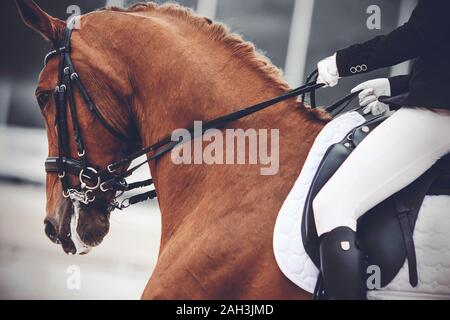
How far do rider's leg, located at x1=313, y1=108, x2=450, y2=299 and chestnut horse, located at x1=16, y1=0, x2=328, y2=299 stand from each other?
17cm

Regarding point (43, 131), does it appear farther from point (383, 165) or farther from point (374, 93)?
point (383, 165)

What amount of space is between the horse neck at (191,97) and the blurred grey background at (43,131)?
232 centimetres

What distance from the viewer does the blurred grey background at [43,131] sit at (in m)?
4.49

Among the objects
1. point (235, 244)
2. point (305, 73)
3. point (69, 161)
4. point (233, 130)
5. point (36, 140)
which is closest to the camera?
point (235, 244)

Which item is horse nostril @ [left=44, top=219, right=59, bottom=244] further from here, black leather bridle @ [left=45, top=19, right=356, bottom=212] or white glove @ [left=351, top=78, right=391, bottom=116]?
white glove @ [left=351, top=78, right=391, bottom=116]

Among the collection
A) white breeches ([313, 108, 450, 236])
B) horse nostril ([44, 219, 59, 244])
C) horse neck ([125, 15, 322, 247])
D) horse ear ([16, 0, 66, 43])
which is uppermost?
horse ear ([16, 0, 66, 43])

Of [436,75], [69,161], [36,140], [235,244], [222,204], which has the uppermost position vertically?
[36,140]

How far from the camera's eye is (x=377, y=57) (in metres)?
1.87

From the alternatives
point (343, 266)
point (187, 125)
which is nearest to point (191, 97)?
point (187, 125)

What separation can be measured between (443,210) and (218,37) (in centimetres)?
96

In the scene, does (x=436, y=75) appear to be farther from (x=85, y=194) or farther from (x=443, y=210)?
(x=85, y=194)

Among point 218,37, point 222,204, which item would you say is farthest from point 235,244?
point 218,37

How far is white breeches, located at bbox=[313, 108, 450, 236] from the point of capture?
5.60ft

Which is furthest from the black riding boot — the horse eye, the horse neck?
the horse eye
